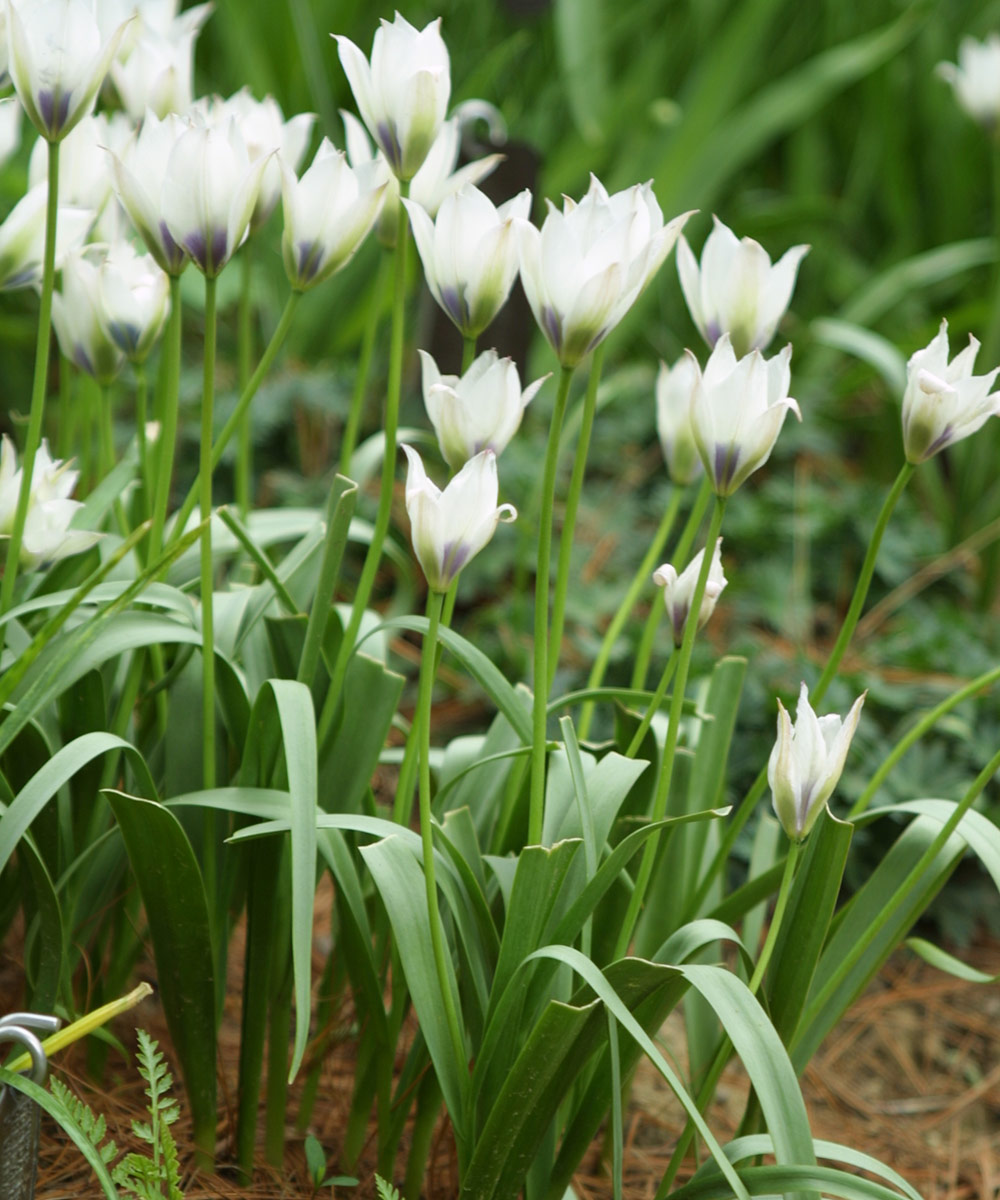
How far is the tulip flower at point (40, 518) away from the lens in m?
1.06

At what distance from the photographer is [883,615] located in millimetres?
2391

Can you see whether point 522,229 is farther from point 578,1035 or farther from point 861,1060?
point 861,1060

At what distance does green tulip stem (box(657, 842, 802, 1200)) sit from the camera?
34.8 inches

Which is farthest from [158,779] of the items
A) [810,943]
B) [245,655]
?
[810,943]

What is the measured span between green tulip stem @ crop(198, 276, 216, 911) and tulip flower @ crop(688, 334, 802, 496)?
37cm

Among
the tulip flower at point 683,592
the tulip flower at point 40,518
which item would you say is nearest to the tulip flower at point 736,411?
the tulip flower at point 683,592

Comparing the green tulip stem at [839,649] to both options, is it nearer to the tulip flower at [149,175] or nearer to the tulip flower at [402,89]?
the tulip flower at [402,89]

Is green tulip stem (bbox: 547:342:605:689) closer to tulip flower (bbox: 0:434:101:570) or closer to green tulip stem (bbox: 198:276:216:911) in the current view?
green tulip stem (bbox: 198:276:216:911)

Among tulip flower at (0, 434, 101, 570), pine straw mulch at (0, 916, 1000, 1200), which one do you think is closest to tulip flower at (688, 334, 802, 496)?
tulip flower at (0, 434, 101, 570)

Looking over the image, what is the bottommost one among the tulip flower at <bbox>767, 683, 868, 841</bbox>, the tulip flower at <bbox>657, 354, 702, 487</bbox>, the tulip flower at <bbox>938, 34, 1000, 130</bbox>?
the tulip flower at <bbox>767, 683, 868, 841</bbox>

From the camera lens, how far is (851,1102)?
1517mm

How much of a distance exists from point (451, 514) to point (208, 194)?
0.31m

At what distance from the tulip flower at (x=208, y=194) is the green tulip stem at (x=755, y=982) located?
2.03 ft

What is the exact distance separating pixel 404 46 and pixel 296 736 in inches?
20.8
